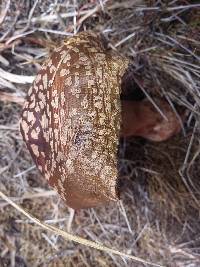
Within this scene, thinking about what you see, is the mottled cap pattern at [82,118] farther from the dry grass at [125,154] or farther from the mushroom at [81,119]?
the dry grass at [125,154]

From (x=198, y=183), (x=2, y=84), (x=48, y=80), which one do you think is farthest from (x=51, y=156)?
(x=198, y=183)

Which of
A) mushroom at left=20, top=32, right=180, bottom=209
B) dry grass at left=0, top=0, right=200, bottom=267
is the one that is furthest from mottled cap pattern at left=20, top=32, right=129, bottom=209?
dry grass at left=0, top=0, right=200, bottom=267

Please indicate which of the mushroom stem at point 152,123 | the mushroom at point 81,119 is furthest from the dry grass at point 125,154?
the mushroom at point 81,119

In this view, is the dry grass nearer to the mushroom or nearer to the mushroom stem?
the mushroom stem

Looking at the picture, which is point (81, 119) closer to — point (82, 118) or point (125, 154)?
point (82, 118)

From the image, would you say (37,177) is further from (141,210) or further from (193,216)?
(193,216)

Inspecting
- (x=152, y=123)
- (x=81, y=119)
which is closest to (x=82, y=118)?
(x=81, y=119)
